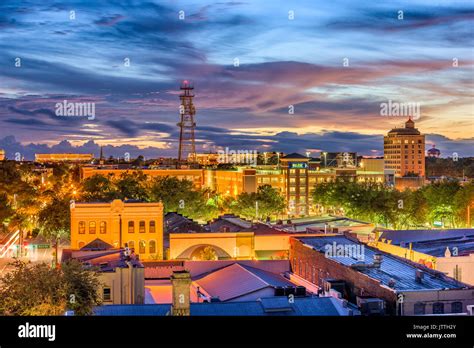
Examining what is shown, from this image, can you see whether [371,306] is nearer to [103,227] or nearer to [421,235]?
[421,235]

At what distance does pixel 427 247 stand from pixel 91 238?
1984 centimetres

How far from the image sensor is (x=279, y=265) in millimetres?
31109

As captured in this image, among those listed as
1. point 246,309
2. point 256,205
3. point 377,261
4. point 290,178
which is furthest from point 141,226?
point 290,178

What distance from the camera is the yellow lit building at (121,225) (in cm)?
3978

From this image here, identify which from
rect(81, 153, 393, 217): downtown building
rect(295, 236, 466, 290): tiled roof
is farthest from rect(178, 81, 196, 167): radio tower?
rect(295, 236, 466, 290): tiled roof

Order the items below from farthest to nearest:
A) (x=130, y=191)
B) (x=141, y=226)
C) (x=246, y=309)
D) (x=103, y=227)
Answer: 1. (x=130, y=191)
2. (x=141, y=226)
3. (x=103, y=227)
4. (x=246, y=309)

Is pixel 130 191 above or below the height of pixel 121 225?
above

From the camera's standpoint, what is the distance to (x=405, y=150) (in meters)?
142

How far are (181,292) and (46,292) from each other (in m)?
3.45

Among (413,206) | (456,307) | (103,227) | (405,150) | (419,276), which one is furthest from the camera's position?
(405,150)

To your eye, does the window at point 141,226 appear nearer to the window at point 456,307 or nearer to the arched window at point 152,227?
the arched window at point 152,227

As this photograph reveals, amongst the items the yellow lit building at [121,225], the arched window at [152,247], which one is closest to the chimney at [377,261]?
the yellow lit building at [121,225]
